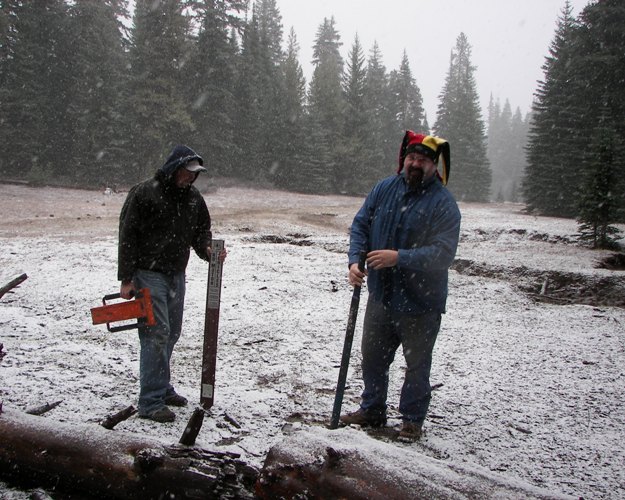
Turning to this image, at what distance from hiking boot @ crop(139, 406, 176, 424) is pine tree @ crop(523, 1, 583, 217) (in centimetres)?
2820

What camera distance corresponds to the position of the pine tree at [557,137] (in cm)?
2859

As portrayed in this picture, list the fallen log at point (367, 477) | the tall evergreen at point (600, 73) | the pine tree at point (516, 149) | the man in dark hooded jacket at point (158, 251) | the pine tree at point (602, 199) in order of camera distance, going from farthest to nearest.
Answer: the pine tree at point (516, 149) → the tall evergreen at point (600, 73) → the pine tree at point (602, 199) → the man in dark hooded jacket at point (158, 251) → the fallen log at point (367, 477)

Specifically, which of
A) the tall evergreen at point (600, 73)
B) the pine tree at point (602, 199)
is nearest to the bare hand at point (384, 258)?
the pine tree at point (602, 199)

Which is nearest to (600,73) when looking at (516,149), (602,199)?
(602,199)

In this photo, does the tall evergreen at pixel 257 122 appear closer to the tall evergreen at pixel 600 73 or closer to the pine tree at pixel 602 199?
the tall evergreen at pixel 600 73

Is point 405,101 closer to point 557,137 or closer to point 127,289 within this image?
point 557,137

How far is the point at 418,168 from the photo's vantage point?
3.71 m

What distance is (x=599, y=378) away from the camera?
18.8ft

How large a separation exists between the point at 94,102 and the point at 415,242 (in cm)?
3261

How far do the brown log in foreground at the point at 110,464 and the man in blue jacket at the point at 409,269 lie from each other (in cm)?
173

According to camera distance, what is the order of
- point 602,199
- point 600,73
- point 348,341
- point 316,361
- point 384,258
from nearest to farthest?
point 384,258 < point 348,341 < point 316,361 < point 602,199 < point 600,73

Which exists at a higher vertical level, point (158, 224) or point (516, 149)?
point (516, 149)

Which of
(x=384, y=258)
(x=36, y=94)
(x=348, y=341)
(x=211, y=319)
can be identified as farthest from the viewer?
(x=36, y=94)

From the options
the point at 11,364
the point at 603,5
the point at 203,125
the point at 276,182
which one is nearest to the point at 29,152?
the point at 203,125
